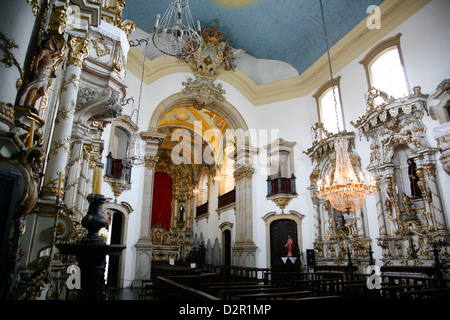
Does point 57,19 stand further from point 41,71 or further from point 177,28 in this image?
point 177,28

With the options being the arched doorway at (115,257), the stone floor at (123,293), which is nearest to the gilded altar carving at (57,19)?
the stone floor at (123,293)

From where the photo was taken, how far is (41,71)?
2.98 meters

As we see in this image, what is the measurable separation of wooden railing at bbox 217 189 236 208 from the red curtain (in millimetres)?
4706

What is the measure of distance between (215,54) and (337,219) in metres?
8.72

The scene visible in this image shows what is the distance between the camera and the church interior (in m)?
3.10

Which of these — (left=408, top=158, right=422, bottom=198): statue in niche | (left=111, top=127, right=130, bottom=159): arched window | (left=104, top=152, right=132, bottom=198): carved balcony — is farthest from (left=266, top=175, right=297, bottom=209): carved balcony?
(left=111, top=127, right=130, bottom=159): arched window

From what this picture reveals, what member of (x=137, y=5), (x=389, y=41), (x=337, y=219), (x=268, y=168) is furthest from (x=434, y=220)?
(x=137, y=5)

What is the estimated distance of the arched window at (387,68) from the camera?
9.28 meters

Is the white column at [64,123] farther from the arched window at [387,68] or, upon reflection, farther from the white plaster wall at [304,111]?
the arched window at [387,68]

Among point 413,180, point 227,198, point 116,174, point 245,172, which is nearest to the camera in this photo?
point 413,180

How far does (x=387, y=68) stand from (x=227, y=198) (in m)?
9.52

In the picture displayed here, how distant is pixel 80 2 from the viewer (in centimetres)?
426

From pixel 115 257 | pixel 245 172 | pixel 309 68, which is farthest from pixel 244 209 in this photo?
pixel 309 68
